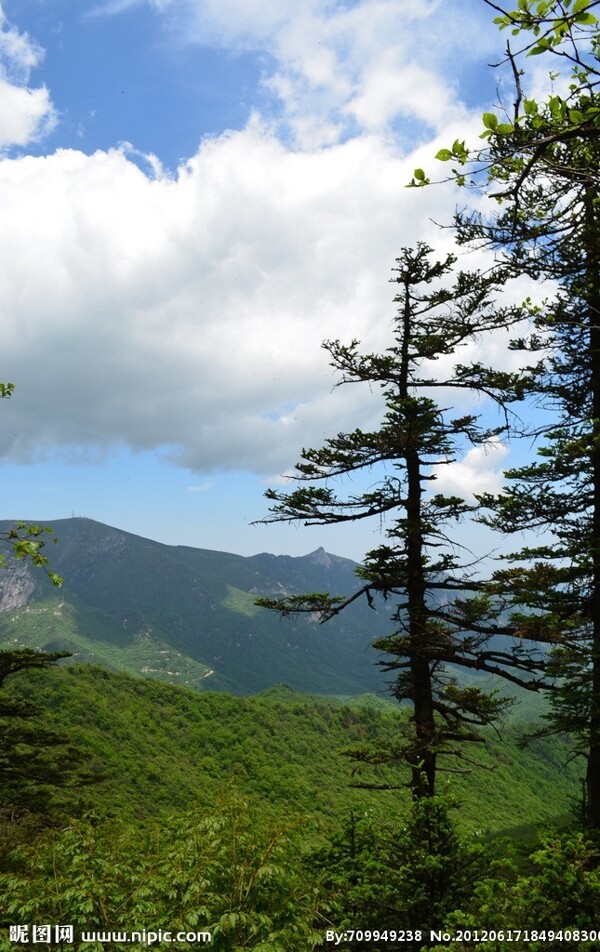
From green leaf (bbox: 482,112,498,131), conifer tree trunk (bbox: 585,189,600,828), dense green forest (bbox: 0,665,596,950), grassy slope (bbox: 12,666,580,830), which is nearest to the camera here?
green leaf (bbox: 482,112,498,131)

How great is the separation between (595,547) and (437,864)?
7456mm

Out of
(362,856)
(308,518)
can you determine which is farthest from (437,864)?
(308,518)

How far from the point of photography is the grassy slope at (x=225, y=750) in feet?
215

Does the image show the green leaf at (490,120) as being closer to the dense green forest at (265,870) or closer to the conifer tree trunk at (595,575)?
the dense green forest at (265,870)

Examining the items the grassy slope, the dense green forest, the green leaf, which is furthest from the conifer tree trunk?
the grassy slope

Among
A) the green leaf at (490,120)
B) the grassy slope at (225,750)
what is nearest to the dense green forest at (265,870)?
the green leaf at (490,120)

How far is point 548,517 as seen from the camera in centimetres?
1288

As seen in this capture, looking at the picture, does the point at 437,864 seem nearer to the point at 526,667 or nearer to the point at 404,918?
the point at 404,918

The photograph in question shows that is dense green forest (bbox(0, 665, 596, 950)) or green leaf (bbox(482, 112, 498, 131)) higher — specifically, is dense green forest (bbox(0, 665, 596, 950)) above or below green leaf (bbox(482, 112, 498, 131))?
below

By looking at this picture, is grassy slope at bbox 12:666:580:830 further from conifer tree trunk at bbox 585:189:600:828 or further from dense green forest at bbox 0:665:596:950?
dense green forest at bbox 0:665:596:950

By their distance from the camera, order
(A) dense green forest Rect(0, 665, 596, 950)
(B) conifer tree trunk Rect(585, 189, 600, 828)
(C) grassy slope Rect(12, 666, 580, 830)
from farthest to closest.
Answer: (C) grassy slope Rect(12, 666, 580, 830) < (B) conifer tree trunk Rect(585, 189, 600, 828) < (A) dense green forest Rect(0, 665, 596, 950)

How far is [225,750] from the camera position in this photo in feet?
282

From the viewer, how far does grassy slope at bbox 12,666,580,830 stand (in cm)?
6550

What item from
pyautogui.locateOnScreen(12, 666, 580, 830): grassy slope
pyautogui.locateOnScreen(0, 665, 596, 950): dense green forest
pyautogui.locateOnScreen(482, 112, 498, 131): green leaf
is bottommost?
pyautogui.locateOnScreen(12, 666, 580, 830): grassy slope
